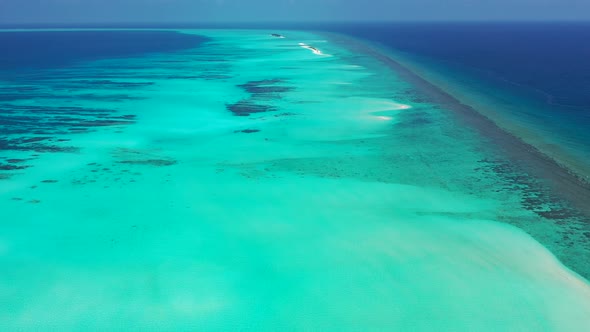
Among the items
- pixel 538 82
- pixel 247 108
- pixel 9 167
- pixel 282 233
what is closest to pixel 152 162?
pixel 9 167

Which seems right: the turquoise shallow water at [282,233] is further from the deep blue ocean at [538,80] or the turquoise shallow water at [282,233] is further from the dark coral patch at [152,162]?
the deep blue ocean at [538,80]

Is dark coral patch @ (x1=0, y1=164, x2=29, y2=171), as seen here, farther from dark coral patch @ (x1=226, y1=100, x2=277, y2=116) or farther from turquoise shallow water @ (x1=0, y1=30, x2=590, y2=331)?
dark coral patch @ (x1=226, y1=100, x2=277, y2=116)

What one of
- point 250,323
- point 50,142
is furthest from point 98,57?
point 250,323

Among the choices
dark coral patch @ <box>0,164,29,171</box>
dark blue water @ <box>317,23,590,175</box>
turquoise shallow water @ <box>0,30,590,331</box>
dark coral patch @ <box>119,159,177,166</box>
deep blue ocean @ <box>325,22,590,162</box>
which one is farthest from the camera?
deep blue ocean @ <box>325,22,590,162</box>

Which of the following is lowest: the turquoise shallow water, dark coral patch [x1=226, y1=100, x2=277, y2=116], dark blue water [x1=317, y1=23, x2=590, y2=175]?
the turquoise shallow water

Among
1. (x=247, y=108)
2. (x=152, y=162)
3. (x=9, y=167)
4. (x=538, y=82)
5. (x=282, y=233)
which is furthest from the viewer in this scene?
(x=538, y=82)

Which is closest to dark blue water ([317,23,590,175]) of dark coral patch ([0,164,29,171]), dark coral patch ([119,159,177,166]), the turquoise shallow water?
the turquoise shallow water

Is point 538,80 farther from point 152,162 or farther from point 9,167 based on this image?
point 9,167

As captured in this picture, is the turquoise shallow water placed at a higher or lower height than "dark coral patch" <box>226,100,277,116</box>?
lower

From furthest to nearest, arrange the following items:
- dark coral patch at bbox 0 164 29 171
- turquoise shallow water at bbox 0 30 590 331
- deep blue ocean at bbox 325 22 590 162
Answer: deep blue ocean at bbox 325 22 590 162
dark coral patch at bbox 0 164 29 171
turquoise shallow water at bbox 0 30 590 331
